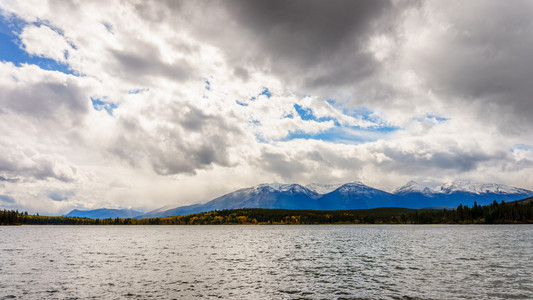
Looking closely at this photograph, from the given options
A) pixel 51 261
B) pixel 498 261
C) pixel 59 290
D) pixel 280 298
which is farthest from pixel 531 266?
pixel 51 261

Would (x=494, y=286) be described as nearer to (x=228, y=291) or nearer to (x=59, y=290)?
Answer: (x=228, y=291)

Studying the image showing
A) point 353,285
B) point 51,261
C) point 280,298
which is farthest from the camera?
point 51,261

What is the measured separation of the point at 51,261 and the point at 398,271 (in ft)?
233

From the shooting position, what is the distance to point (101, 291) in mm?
40562

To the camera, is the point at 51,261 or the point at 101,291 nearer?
the point at 101,291

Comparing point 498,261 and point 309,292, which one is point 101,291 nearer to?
point 309,292

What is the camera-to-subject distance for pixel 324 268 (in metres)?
58.5

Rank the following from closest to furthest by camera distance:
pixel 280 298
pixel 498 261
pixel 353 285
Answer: pixel 280 298 → pixel 353 285 → pixel 498 261

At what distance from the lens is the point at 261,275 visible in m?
52.3

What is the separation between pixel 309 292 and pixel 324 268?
19.9 meters

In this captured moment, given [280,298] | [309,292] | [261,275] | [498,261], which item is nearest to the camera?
[280,298]

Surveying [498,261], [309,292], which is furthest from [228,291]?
[498,261]

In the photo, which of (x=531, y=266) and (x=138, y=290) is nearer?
(x=138, y=290)

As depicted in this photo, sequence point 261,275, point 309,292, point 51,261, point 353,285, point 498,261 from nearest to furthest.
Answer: point 309,292 → point 353,285 → point 261,275 → point 498,261 → point 51,261
